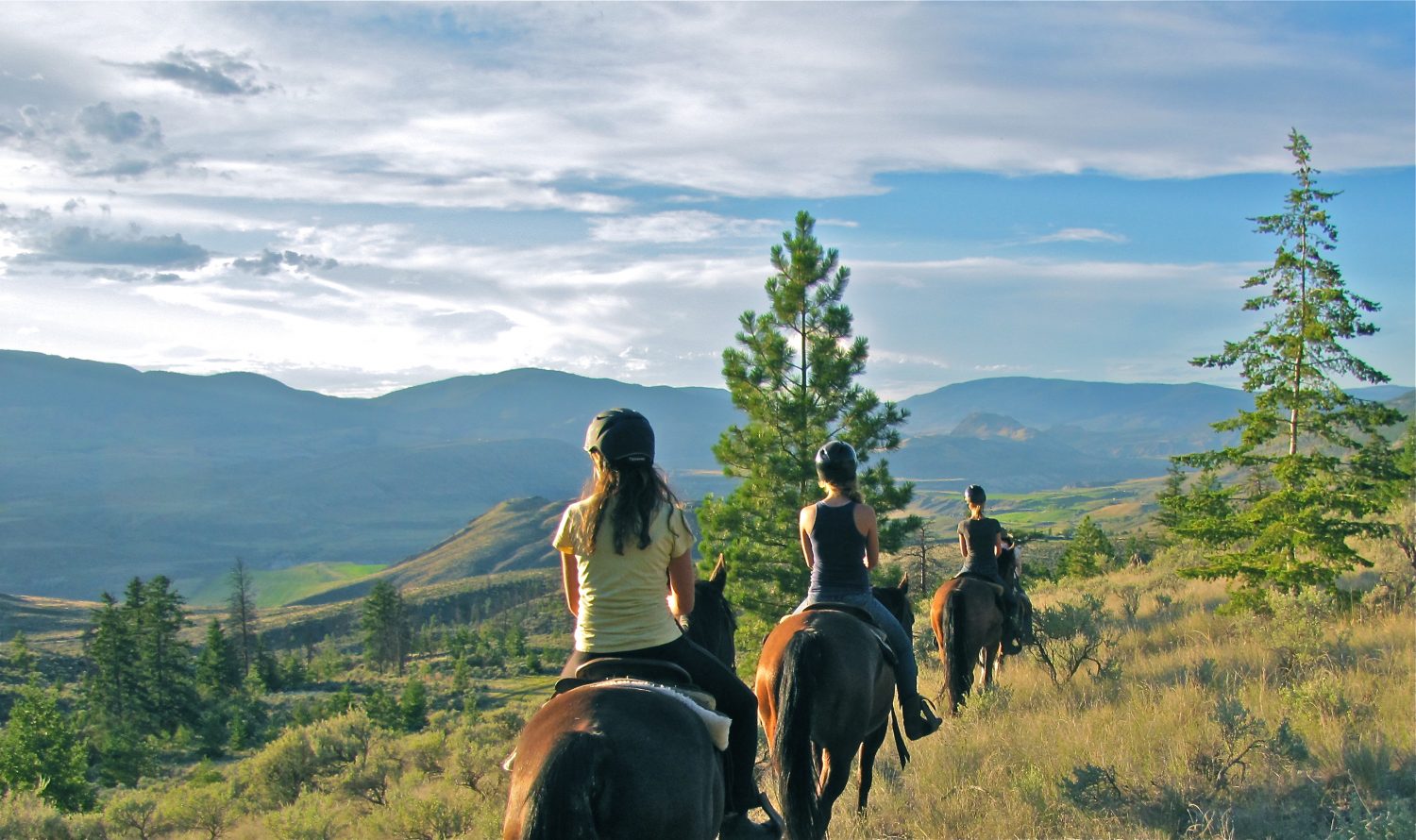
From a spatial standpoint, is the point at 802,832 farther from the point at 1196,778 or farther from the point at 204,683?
the point at 204,683

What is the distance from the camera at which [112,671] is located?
56.8 meters

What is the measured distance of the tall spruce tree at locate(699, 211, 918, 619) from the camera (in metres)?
24.2

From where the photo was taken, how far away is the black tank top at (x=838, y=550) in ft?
22.1

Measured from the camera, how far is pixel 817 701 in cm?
615

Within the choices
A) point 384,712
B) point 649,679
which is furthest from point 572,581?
point 384,712

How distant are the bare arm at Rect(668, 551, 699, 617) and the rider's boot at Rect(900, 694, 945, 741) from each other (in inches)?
122

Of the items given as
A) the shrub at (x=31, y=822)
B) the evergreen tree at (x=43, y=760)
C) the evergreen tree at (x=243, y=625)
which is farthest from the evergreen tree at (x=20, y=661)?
the shrub at (x=31, y=822)

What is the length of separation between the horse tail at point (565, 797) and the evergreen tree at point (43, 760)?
3584cm

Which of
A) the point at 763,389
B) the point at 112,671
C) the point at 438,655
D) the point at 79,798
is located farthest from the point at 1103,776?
the point at 438,655

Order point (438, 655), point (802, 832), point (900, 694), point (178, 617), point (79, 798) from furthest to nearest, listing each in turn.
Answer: point (438, 655)
point (178, 617)
point (79, 798)
point (900, 694)
point (802, 832)

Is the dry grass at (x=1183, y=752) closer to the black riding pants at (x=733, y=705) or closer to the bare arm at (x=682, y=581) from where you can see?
the black riding pants at (x=733, y=705)

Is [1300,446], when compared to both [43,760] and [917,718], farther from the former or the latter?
[43,760]

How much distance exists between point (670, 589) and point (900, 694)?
310 cm

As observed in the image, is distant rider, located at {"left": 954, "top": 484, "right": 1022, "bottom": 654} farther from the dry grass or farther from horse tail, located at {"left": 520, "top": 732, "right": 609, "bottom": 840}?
horse tail, located at {"left": 520, "top": 732, "right": 609, "bottom": 840}
